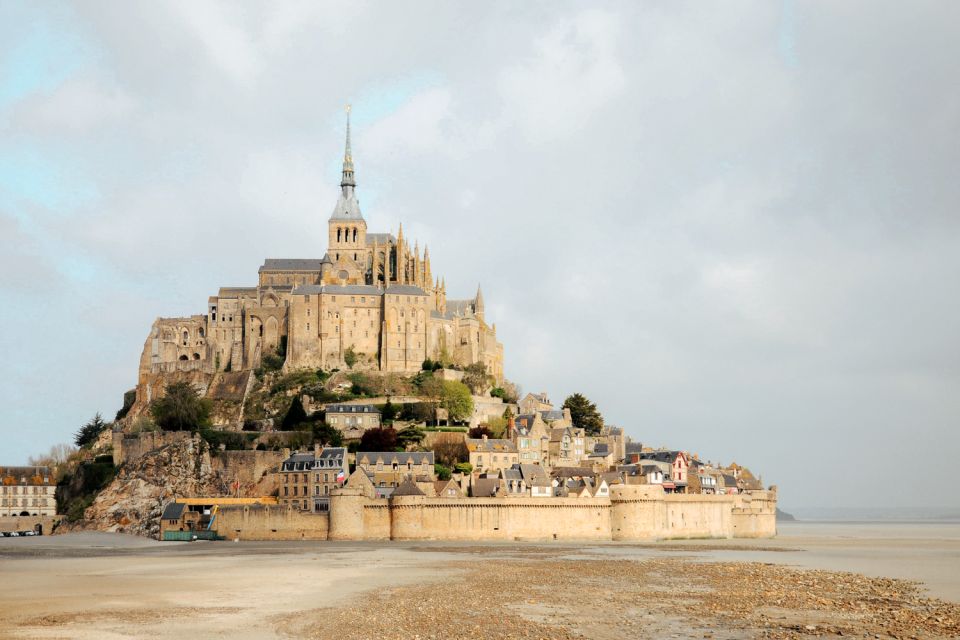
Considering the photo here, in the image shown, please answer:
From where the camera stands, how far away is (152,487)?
3061 inches

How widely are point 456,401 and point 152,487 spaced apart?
24450 mm

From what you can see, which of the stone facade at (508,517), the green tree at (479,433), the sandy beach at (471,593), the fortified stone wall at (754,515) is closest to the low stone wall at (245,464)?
the stone facade at (508,517)

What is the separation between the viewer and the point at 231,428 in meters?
89.1

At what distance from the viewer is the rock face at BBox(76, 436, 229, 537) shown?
252 ft

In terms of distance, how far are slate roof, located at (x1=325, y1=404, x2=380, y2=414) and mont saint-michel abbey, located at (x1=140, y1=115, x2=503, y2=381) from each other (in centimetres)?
909

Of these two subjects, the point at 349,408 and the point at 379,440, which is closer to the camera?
the point at 379,440

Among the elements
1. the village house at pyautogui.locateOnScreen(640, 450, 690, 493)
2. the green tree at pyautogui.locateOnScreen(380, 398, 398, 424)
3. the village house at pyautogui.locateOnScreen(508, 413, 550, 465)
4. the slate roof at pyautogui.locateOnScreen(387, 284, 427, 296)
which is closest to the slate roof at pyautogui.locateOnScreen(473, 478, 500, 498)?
the village house at pyautogui.locateOnScreen(508, 413, 550, 465)

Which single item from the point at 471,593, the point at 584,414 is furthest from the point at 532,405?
the point at 471,593

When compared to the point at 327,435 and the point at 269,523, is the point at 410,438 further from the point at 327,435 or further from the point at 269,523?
the point at 269,523

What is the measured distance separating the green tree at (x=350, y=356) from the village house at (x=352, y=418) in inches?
365

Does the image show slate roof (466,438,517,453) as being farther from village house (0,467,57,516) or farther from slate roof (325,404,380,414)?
village house (0,467,57,516)

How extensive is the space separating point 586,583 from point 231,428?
172 ft

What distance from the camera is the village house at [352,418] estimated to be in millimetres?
85125

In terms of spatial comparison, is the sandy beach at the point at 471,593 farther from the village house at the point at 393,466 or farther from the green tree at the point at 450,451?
the green tree at the point at 450,451
